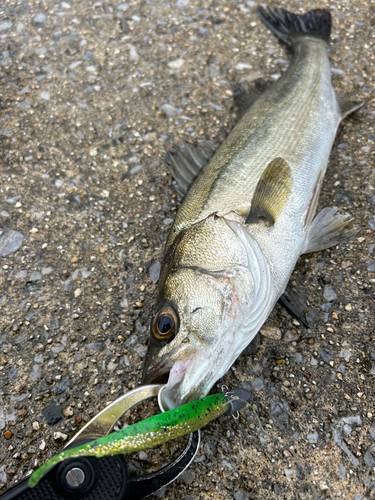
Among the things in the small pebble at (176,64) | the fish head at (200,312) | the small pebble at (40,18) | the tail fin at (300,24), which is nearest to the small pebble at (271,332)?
the fish head at (200,312)

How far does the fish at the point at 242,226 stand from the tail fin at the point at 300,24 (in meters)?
0.38

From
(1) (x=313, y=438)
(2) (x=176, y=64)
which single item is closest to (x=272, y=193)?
(1) (x=313, y=438)

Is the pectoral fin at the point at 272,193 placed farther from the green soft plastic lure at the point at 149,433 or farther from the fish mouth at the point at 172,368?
the green soft plastic lure at the point at 149,433

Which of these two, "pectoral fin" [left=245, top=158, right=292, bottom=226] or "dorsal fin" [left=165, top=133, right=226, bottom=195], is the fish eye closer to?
"pectoral fin" [left=245, top=158, right=292, bottom=226]

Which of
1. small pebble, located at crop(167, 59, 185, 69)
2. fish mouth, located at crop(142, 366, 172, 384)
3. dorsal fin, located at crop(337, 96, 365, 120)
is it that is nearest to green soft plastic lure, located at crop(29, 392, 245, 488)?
fish mouth, located at crop(142, 366, 172, 384)

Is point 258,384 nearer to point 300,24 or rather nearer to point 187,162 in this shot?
point 187,162

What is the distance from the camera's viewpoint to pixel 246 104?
3676mm

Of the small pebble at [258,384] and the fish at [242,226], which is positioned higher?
the fish at [242,226]

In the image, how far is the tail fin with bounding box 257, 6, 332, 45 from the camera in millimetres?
4184

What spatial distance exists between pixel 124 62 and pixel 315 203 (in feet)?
8.34

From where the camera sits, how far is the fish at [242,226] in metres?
2.03

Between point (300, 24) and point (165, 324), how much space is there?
369 cm

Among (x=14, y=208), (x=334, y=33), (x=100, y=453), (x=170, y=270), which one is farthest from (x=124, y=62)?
(x=100, y=453)

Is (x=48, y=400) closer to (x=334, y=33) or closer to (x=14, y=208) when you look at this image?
(x=14, y=208)
